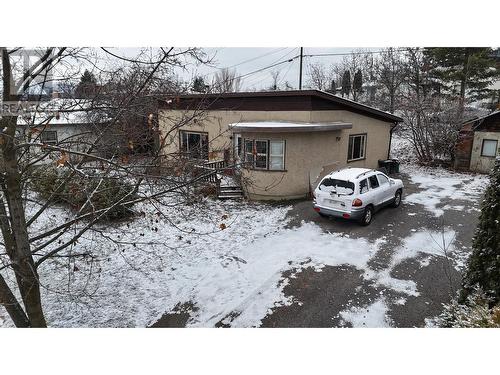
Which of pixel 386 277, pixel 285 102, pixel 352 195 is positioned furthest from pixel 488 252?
pixel 285 102

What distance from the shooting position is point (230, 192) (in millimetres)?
14156

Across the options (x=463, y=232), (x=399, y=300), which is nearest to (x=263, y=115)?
(x=463, y=232)

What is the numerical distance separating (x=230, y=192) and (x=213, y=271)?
6.09m

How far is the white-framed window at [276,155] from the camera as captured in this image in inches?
530

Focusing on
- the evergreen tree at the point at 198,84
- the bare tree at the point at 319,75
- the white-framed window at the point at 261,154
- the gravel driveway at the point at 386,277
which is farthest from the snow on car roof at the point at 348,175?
the bare tree at the point at 319,75

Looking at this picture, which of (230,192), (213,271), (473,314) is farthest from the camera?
(230,192)

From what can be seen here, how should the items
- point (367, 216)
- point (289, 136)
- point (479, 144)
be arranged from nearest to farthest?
point (367, 216) → point (289, 136) → point (479, 144)

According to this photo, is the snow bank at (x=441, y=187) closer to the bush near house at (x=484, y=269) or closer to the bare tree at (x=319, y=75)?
the bush near house at (x=484, y=269)

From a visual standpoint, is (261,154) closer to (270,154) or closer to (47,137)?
(270,154)

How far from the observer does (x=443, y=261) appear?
8.12 metres

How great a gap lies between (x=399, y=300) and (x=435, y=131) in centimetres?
1653

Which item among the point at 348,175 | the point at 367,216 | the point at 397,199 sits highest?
the point at 348,175

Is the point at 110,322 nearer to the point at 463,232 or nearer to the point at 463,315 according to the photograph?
the point at 463,315

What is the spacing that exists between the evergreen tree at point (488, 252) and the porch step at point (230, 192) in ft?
31.6
